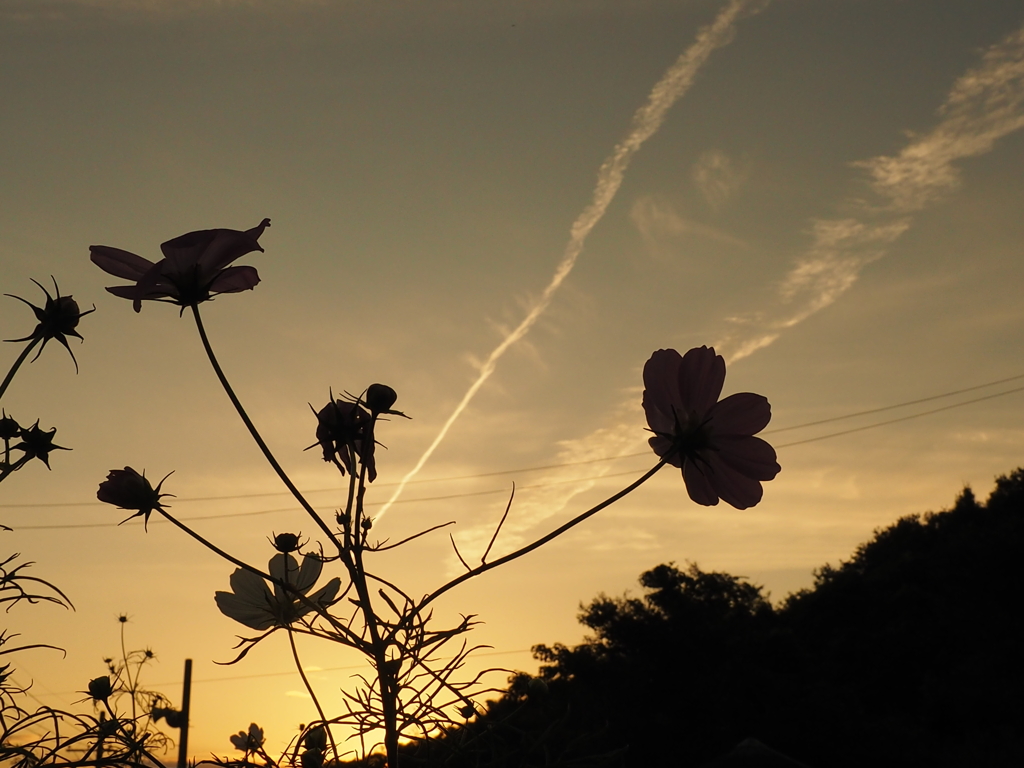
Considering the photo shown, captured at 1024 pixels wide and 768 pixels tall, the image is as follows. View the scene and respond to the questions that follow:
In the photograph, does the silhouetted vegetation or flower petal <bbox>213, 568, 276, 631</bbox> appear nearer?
flower petal <bbox>213, 568, 276, 631</bbox>

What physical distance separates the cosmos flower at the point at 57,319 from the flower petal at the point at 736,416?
0.46 m

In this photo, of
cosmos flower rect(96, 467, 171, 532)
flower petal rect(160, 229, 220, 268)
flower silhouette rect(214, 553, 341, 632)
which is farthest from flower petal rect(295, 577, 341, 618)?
flower petal rect(160, 229, 220, 268)

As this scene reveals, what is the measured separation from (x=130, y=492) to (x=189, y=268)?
0.17 meters

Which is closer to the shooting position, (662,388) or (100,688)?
(662,388)

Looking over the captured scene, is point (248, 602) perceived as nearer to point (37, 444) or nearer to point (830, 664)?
point (37, 444)

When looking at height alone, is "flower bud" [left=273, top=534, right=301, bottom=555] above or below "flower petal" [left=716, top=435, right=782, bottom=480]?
above

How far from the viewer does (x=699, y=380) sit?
64cm

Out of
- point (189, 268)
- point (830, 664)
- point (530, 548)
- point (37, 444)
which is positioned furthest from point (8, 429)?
point (830, 664)

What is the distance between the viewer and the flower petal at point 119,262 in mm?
572

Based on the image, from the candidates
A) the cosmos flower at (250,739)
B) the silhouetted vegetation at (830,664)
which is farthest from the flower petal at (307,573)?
the silhouetted vegetation at (830,664)

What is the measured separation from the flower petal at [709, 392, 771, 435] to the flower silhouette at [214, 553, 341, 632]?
29 centimetres

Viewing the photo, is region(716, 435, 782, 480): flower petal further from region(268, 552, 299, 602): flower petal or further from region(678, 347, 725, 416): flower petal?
region(268, 552, 299, 602): flower petal

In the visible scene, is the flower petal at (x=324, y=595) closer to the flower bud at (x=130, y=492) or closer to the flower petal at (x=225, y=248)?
the flower bud at (x=130, y=492)

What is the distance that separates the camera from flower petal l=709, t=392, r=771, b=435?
0.63 m
